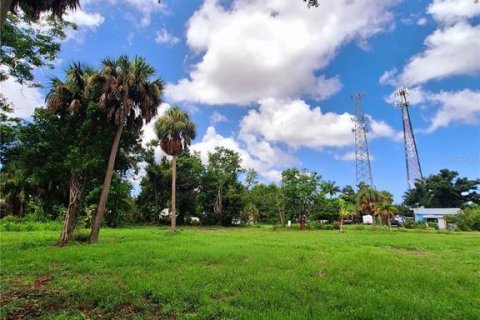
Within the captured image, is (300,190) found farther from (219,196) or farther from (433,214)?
(433,214)

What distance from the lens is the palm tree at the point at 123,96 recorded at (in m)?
17.6

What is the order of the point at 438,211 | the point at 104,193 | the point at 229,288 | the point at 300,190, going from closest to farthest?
1. the point at 229,288
2. the point at 104,193
3. the point at 300,190
4. the point at 438,211

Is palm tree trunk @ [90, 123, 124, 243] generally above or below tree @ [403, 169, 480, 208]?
below

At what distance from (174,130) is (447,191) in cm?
7280

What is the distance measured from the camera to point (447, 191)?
78750 millimetres

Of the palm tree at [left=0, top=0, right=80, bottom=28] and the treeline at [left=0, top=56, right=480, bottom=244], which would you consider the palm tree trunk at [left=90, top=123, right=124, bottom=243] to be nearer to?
the treeline at [left=0, top=56, right=480, bottom=244]

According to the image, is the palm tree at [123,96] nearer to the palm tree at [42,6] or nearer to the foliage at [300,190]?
the palm tree at [42,6]

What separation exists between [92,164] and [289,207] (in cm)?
4041

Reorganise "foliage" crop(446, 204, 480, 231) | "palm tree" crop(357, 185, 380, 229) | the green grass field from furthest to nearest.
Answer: "palm tree" crop(357, 185, 380, 229) < "foliage" crop(446, 204, 480, 231) < the green grass field

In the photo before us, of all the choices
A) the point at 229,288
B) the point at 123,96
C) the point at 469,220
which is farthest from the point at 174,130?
the point at 469,220

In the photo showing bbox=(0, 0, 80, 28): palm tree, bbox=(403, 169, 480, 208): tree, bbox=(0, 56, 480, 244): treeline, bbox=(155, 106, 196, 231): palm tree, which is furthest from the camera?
bbox=(403, 169, 480, 208): tree

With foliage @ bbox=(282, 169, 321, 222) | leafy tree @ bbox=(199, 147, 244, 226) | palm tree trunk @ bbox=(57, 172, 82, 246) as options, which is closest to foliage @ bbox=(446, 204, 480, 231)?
foliage @ bbox=(282, 169, 321, 222)

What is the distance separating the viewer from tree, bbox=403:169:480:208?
78188mm

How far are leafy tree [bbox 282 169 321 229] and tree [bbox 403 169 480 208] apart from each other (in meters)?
44.1
